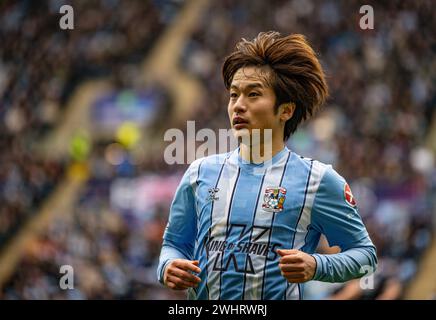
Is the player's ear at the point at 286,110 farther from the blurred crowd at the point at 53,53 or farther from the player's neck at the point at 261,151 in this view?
the blurred crowd at the point at 53,53

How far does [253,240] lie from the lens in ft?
12.1

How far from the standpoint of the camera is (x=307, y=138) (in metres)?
14.2

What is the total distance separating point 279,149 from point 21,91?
1371cm

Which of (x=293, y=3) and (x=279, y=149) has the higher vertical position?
(x=293, y=3)

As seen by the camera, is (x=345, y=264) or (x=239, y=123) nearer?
(x=345, y=264)

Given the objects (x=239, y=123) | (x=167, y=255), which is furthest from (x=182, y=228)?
(x=239, y=123)

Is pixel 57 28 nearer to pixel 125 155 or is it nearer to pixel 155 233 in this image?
pixel 125 155

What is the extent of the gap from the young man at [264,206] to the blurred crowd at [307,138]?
5.38 m

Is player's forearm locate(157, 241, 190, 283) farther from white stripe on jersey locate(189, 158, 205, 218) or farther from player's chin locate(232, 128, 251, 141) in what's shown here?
player's chin locate(232, 128, 251, 141)

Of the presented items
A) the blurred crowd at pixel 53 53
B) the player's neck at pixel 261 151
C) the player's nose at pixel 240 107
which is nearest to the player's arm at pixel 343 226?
the player's neck at pixel 261 151

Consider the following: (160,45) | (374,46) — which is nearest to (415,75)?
(374,46)

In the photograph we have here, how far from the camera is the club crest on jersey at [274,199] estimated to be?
Result: 3730mm

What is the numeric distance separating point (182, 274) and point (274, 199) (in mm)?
550

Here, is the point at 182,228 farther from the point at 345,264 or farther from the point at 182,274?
the point at 345,264
